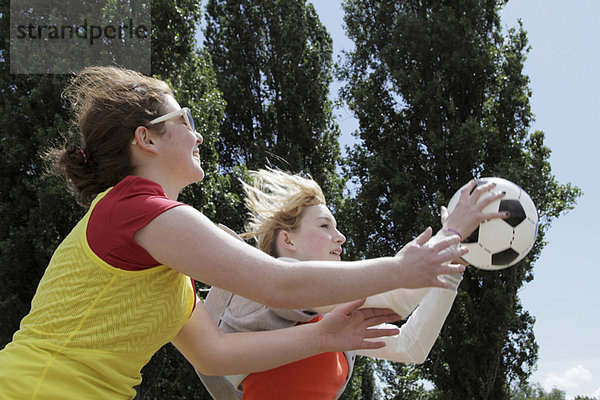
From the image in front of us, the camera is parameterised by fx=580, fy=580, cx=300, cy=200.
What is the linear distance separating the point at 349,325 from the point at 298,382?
1.96 ft

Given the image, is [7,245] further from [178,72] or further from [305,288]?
[305,288]

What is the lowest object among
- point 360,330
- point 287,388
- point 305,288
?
point 287,388

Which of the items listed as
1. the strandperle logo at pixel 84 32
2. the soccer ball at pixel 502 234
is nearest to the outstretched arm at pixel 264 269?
the soccer ball at pixel 502 234

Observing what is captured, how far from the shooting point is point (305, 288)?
1.49 metres

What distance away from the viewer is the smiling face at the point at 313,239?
2947 millimetres

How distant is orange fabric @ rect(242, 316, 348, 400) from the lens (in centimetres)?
243

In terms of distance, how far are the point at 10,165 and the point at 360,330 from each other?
1139 cm

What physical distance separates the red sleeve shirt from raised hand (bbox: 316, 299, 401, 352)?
698 millimetres

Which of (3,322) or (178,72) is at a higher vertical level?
(178,72)

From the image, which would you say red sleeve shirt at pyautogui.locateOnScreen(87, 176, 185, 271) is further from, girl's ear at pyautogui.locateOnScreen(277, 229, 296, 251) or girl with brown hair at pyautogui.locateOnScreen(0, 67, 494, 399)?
girl's ear at pyautogui.locateOnScreen(277, 229, 296, 251)

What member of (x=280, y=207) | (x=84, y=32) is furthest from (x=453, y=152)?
(x=280, y=207)

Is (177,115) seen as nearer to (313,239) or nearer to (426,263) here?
(426,263)

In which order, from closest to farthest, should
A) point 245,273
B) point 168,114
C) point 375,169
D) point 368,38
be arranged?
point 245,273
point 168,114
point 375,169
point 368,38

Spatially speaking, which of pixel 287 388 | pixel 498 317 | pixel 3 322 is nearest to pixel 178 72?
pixel 3 322
